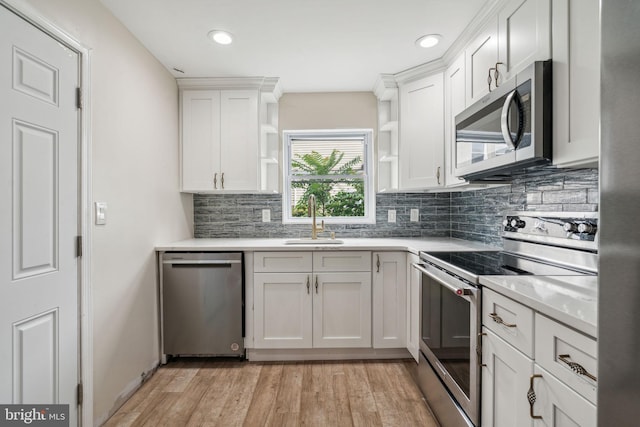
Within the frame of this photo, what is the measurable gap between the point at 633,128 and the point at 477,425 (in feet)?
4.40

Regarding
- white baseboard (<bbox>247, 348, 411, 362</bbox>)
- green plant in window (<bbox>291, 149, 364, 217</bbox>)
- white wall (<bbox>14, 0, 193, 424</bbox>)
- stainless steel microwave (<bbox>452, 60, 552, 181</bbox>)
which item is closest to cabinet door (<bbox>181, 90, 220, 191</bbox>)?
white wall (<bbox>14, 0, 193, 424</bbox>)

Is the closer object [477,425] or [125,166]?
[477,425]

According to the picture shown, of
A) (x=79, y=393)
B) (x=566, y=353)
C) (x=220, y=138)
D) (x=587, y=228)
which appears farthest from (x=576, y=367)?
(x=220, y=138)

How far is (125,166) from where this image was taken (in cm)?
194

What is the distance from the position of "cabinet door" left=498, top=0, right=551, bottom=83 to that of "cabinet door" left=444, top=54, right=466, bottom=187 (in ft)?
1.50

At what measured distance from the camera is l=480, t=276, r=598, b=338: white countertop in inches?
32.6

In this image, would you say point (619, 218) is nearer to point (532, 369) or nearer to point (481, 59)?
point (532, 369)

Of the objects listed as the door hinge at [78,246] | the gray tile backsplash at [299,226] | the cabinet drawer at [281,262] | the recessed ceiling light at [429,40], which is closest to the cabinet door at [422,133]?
the recessed ceiling light at [429,40]

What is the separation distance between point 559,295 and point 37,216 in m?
2.06

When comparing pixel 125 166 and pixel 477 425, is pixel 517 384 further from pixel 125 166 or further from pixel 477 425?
Result: pixel 125 166

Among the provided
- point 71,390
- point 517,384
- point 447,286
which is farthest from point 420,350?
point 71,390

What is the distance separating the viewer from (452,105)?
225 cm

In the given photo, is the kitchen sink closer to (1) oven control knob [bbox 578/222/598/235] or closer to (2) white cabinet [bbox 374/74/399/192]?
(2) white cabinet [bbox 374/74/399/192]

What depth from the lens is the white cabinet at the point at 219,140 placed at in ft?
8.88
